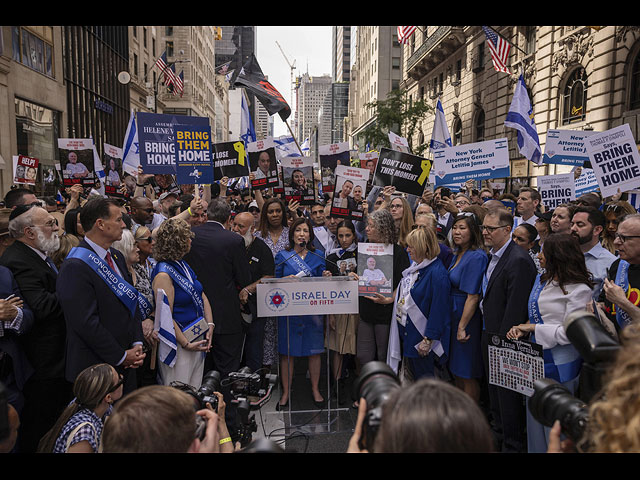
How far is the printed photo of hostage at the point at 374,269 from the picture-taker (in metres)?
4.84

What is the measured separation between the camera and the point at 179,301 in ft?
13.8

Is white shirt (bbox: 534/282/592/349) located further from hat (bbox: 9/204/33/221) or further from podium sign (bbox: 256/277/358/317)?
hat (bbox: 9/204/33/221)

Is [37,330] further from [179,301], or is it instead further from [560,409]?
[560,409]

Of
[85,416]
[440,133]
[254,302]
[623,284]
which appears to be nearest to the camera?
[85,416]

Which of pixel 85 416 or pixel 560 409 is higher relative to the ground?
pixel 560 409

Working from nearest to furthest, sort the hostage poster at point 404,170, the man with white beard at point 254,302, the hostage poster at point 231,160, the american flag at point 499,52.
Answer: the man with white beard at point 254,302 → the hostage poster at point 404,170 → the hostage poster at point 231,160 → the american flag at point 499,52

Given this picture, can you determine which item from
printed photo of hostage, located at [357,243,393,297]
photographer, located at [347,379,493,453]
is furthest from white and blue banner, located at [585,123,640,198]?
photographer, located at [347,379,493,453]

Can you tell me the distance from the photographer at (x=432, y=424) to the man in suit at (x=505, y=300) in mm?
2726

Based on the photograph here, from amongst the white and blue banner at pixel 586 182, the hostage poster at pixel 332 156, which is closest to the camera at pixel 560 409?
the hostage poster at pixel 332 156

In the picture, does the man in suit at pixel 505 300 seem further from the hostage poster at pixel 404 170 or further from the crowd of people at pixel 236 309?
the hostage poster at pixel 404 170

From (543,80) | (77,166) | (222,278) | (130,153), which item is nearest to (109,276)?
(222,278)

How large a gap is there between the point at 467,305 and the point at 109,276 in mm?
3215

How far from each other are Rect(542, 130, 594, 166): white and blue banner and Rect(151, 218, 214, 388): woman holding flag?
7993 mm

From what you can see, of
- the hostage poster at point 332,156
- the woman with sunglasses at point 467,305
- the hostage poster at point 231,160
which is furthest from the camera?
the hostage poster at point 332,156
